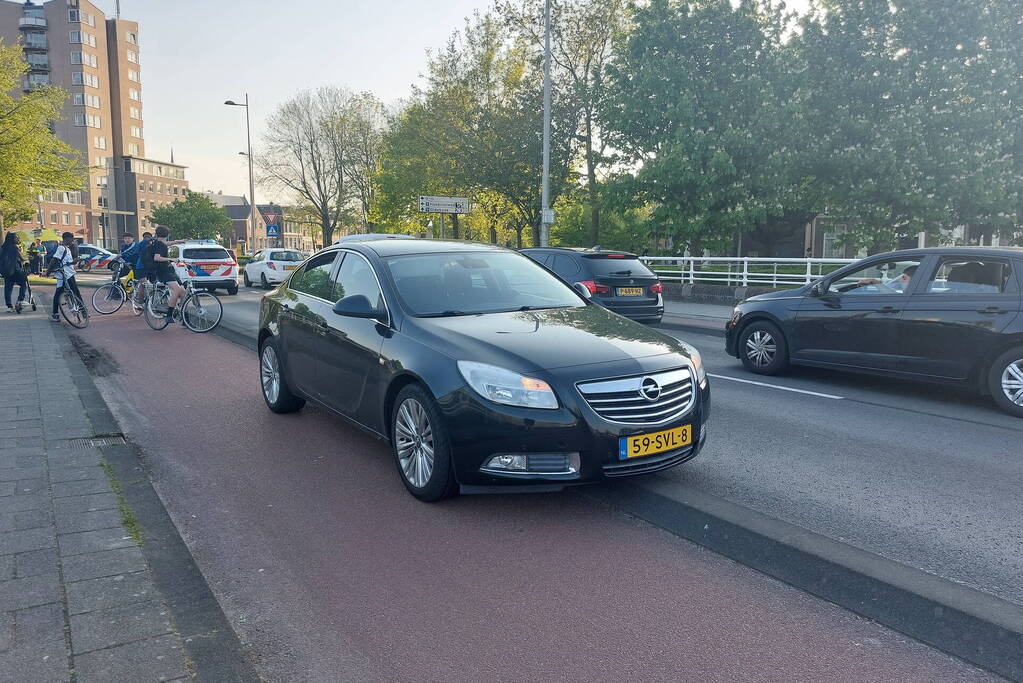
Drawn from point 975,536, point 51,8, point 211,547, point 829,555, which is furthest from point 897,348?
point 51,8

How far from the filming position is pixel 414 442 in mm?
4781

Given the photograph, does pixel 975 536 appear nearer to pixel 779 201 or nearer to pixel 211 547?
pixel 211 547

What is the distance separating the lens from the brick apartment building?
89625mm

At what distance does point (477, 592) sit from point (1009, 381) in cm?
→ 601

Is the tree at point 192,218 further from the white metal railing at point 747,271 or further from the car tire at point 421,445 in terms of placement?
the car tire at point 421,445

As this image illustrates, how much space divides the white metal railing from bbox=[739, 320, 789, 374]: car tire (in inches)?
309

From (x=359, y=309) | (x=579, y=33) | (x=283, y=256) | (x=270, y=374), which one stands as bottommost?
(x=270, y=374)

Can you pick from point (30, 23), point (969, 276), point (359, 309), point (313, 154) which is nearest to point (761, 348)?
point (969, 276)

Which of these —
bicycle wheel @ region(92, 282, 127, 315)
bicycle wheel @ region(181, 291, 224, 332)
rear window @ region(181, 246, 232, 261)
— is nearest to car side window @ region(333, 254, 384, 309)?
bicycle wheel @ region(181, 291, 224, 332)

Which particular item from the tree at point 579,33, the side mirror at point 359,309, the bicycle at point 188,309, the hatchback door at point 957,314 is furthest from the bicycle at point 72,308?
the tree at point 579,33

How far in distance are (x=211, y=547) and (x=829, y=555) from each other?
304cm

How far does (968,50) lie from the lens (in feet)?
78.3

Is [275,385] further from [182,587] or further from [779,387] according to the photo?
[779,387]

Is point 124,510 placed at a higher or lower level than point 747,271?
lower
